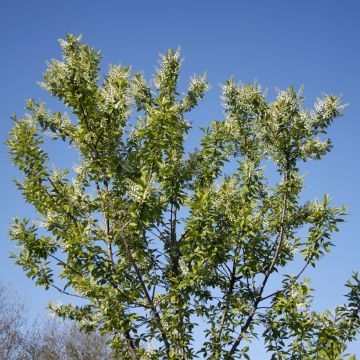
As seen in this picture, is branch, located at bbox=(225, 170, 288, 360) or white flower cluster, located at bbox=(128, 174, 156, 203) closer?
white flower cluster, located at bbox=(128, 174, 156, 203)

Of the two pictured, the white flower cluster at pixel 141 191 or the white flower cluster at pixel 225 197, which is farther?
the white flower cluster at pixel 225 197

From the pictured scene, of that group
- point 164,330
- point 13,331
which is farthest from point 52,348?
point 164,330

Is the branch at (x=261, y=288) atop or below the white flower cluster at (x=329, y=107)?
below

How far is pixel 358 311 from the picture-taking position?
6914mm

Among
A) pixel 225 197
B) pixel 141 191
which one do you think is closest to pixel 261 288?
pixel 225 197

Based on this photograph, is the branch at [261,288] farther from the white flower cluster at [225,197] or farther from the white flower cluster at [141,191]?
the white flower cluster at [141,191]

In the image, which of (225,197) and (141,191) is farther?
(225,197)

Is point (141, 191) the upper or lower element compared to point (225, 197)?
lower

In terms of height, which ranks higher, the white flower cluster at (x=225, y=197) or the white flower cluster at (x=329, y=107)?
the white flower cluster at (x=329, y=107)

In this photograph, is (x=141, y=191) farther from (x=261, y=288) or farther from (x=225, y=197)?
(x=261, y=288)

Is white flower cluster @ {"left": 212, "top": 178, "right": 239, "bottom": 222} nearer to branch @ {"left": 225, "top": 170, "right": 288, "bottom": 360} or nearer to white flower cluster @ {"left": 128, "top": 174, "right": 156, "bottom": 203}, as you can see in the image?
branch @ {"left": 225, "top": 170, "right": 288, "bottom": 360}

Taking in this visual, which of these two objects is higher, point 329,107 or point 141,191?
point 329,107

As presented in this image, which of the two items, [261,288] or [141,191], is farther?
[261,288]

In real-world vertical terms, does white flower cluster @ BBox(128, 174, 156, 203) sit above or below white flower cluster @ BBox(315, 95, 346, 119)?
below
